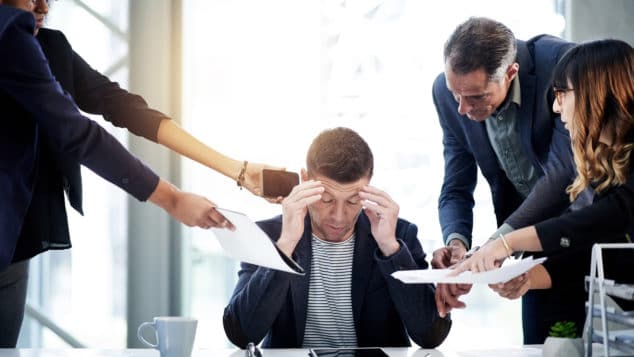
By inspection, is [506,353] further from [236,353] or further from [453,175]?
[453,175]

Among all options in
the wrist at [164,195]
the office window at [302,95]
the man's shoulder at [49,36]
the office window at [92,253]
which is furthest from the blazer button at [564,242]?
the office window at [92,253]

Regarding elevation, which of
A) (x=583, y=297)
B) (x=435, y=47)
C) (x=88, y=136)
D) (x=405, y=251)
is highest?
(x=435, y=47)

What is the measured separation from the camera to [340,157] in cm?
222

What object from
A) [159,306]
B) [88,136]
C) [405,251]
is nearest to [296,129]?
[159,306]

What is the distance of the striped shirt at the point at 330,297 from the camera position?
7.19 ft

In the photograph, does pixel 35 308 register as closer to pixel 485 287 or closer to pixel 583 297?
pixel 485 287

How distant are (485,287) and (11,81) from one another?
3034mm

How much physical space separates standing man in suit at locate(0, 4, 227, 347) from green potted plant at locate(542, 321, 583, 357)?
769mm

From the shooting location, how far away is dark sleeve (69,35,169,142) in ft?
7.57

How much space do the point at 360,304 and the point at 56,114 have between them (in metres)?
0.97

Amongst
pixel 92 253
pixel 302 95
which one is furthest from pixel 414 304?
pixel 92 253

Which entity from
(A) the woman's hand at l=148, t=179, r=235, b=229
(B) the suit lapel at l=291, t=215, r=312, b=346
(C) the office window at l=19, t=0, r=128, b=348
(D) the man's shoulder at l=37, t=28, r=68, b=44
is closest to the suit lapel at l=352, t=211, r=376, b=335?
(B) the suit lapel at l=291, t=215, r=312, b=346

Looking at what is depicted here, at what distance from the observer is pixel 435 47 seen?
4141 millimetres

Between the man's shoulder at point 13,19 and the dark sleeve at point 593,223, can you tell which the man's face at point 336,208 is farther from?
the man's shoulder at point 13,19
